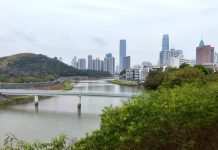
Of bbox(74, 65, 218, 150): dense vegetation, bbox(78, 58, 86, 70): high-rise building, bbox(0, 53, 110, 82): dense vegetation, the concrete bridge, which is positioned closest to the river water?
the concrete bridge

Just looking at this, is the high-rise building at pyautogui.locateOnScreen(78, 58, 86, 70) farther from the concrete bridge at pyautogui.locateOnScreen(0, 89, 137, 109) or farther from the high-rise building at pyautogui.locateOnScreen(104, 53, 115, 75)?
the concrete bridge at pyautogui.locateOnScreen(0, 89, 137, 109)

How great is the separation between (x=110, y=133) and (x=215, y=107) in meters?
3.93

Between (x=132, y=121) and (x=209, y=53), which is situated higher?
(x=209, y=53)

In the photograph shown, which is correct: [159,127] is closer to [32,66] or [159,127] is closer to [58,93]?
[58,93]

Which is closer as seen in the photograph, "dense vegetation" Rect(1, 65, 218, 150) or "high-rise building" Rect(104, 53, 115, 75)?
"dense vegetation" Rect(1, 65, 218, 150)

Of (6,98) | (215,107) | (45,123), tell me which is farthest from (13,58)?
(215,107)

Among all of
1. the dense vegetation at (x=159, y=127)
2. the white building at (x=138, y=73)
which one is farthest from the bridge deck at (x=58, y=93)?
the white building at (x=138, y=73)

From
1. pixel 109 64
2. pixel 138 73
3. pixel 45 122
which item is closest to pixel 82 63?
pixel 109 64

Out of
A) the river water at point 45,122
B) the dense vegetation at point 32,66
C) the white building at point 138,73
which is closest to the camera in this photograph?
the river water at point 45,122

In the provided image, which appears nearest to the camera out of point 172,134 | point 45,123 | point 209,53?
point 172,134

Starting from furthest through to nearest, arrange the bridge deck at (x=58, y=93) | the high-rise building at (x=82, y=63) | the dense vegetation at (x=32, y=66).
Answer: the high-rise building at (x=82, y=63)
the dense vegetation at (x=32, y=66)
the bridge deck at (x=58, y=93)

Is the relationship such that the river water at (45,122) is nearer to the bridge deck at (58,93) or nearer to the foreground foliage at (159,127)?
the bridge deck at (58,93)

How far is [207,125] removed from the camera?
935 centimetres

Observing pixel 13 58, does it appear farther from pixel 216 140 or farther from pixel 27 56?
pixel 216 140
